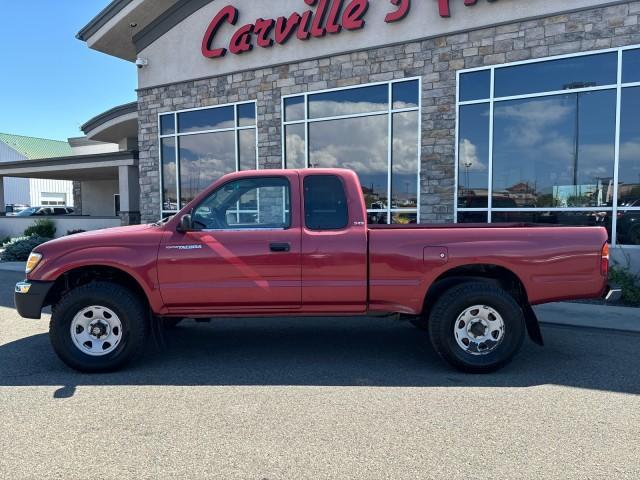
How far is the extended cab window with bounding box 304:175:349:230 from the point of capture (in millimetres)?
4746

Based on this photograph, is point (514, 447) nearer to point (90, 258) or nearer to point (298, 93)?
point (90, 258)

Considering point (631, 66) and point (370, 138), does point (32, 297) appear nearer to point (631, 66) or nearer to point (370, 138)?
point (370, 138)

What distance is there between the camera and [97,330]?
4.70m

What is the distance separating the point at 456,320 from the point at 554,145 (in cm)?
639

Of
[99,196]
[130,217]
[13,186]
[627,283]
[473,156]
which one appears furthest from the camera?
[13,186]

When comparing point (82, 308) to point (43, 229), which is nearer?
point (82, 308)

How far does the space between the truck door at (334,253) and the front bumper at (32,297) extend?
253 cm

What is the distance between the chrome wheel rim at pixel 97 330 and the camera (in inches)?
184

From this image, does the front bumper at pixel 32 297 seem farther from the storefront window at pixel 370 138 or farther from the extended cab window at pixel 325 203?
the storefront window at pixel 370 138

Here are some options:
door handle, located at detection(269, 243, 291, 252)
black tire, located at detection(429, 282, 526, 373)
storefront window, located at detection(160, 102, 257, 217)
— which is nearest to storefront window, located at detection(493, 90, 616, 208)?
black tire, located at detection(429, 282, 526, 373)

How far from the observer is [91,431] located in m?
3.43

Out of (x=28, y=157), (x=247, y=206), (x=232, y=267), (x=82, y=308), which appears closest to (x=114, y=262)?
(x=82, y=308)

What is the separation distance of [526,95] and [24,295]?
30.0 ft

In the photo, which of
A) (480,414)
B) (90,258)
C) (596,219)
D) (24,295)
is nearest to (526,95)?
(596,219)
